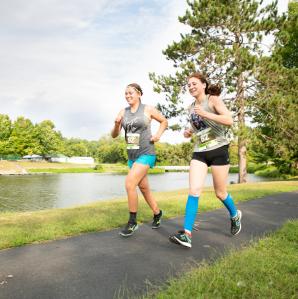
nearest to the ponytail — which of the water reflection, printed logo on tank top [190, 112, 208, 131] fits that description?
printed logo on tank top [190, 112, 208, 131]

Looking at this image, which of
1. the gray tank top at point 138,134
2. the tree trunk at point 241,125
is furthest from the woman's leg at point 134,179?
the tree trunk at point 241,125

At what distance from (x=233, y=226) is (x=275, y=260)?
153cm

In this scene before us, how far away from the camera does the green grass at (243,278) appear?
2480 mm

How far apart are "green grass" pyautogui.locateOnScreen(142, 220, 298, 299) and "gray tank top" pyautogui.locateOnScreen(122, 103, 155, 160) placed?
1949 millimetres

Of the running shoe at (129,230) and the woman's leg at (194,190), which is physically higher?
the woman's leg at (194,190)

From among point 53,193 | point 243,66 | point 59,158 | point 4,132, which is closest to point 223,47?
point 243,66

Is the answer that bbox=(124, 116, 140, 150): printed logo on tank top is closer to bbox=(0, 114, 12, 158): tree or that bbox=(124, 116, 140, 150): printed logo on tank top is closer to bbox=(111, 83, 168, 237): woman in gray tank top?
bbox=(111, 83, 168, 237): woman in gray tank top

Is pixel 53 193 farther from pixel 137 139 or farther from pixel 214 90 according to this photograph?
pixel 214 90

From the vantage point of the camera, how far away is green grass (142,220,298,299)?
248 centimetres

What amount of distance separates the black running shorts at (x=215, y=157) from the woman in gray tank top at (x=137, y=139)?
0.72 m

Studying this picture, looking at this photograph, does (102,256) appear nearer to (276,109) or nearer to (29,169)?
(276,109)

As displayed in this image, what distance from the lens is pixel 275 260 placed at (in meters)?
3.28

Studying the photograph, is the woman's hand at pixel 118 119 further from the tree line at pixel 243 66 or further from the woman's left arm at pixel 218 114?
the tree line at pixel 243 66

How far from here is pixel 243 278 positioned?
→ 2793 mm
